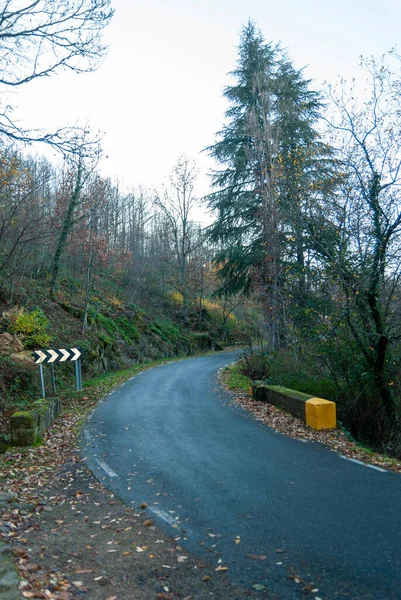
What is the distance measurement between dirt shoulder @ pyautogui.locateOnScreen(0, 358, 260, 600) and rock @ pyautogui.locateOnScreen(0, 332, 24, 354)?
7.91 m

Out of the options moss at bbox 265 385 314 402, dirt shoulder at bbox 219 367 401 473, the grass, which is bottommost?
dirt shoulder at bbox 219 367 401 473

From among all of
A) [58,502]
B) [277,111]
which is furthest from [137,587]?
[277,111]

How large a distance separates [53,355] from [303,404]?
7.42m

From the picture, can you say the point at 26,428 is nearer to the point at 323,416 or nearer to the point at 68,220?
the point at 323,416

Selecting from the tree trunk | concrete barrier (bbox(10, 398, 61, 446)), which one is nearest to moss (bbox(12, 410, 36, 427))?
concrete barrier (bbox(10, 398, 61, 446))

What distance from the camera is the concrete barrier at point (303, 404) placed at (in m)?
10.2

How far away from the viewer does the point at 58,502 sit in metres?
6.44

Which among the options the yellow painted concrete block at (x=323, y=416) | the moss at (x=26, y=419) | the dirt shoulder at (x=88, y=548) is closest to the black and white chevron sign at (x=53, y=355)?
the moss at (x=26, y=419)

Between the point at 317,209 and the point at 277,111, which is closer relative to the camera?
the point at 317,209

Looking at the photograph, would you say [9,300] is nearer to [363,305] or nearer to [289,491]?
[363,305]

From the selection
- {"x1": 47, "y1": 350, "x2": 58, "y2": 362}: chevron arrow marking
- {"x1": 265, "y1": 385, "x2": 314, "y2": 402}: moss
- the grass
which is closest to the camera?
{"x1": 265, "y1": 385, "x2": 314, "y2": 402}: moss

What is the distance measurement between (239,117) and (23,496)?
23925mm

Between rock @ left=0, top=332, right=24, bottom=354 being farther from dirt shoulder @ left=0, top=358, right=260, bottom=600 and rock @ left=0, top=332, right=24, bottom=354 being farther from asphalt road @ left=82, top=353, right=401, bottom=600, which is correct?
dirt shoulder @ left=0, top=358, right=260, bottom=600

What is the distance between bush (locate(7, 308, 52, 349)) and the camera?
651 inches
